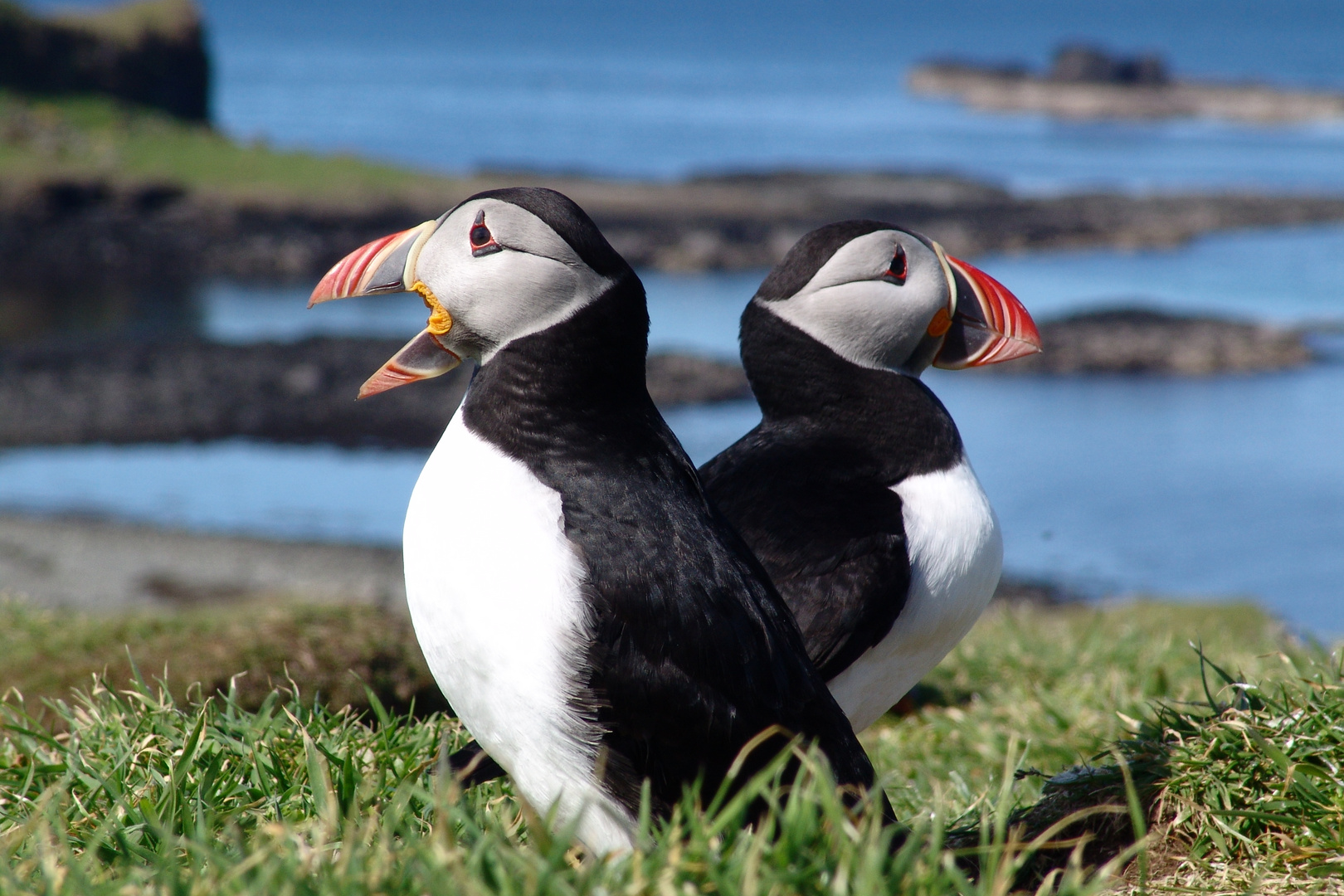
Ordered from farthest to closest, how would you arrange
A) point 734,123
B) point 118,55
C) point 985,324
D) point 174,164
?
point 734,123 → point 118,55 → point 174,164 → point 985,324

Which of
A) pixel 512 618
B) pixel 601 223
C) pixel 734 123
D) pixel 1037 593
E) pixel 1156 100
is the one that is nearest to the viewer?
pixel 512 618

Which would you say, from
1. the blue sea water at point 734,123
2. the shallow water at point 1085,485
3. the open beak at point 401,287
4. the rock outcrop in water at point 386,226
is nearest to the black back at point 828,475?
the open beak at point 401,287

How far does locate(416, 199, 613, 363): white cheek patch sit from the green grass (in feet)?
149

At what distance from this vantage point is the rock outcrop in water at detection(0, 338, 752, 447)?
25891mm

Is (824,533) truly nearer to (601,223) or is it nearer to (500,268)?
(500,268)

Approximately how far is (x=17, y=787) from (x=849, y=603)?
2.28 metres

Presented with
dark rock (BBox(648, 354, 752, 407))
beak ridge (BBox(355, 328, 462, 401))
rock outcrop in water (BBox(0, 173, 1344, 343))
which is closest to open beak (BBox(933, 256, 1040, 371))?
beak ridge (BBox(355, 328, 462, 401))

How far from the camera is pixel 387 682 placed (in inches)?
215

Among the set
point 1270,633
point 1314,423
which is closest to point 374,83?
point 1314,423

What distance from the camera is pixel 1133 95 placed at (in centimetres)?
10262

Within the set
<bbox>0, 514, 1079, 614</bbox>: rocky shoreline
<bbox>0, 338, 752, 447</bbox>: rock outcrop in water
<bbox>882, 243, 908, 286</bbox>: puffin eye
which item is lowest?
<bbox>0, 338, 752, 447</bbox>: rock outcrop in water

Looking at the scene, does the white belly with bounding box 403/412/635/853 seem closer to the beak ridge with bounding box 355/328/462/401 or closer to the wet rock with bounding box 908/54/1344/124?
the beak ridge with bounding box 355/328/462/401

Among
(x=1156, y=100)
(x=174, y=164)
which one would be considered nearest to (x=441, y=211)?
(x=174, y=164)

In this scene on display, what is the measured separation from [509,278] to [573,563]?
67 cm
